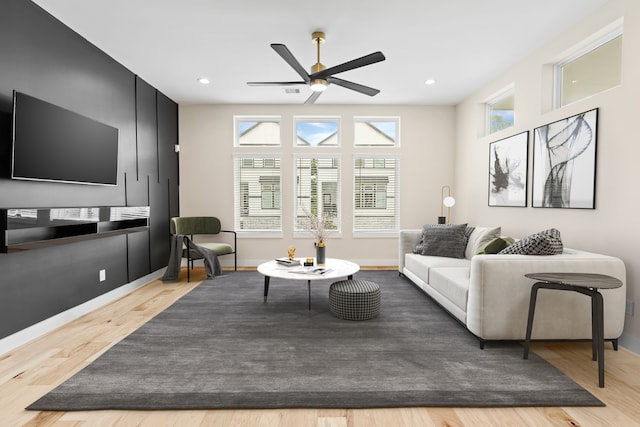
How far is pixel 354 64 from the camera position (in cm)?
292

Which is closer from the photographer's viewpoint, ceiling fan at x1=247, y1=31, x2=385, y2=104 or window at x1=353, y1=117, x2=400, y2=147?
ceiling fan at x1=247, y1=31, x2=385, y2=104

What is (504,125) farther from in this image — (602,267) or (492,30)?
(602,267)

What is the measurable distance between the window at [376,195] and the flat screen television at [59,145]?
150 inches

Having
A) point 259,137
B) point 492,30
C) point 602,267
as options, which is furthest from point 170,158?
point 602,267

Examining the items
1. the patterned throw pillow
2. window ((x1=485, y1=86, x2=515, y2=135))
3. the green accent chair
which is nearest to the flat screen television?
the green accent chair

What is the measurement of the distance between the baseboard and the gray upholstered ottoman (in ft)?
8.56

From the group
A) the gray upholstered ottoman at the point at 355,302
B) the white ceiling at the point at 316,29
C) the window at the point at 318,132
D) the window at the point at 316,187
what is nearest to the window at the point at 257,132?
the window at the point at 318,132

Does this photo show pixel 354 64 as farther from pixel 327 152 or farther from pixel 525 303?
pixel 327 152

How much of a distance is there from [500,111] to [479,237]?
2.05 m

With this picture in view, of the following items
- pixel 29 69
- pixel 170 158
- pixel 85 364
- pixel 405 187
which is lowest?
pixel 85 364

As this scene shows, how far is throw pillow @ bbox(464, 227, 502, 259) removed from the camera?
3.88 m

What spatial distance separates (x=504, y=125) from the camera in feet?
15.3

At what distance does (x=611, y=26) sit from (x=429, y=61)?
1.71m

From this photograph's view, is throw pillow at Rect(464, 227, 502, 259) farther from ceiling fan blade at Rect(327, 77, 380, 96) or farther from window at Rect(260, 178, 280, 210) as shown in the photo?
window at Rect(260, 178, 280, 210)
